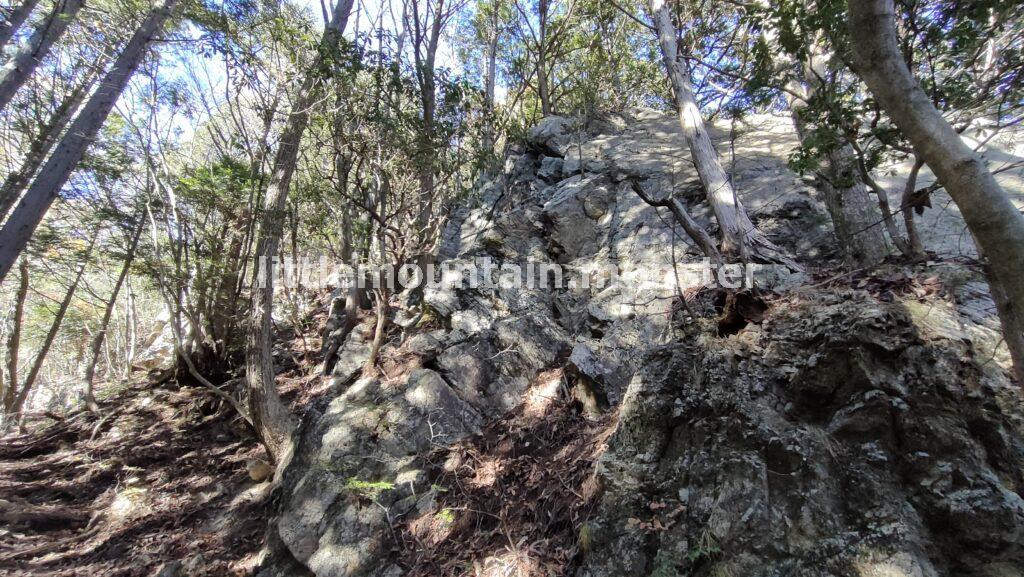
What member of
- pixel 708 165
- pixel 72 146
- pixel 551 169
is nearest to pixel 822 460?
pixel 708 165

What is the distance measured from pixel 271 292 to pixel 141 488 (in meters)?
3.48

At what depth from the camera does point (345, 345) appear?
8.05 metres

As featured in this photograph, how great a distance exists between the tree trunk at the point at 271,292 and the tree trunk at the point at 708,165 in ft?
17.7

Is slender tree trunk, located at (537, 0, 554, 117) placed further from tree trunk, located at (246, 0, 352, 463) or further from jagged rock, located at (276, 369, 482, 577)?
jagged rock, located at (276, 369, 482, 577)

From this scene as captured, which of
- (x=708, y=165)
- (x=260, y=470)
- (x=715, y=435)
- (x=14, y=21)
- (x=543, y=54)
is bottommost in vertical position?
(x=260, y=470)

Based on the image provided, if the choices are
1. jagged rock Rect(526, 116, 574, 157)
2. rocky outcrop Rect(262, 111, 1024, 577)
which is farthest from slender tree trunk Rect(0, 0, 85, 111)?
jagged rock Rect(526, 116, 574, 157)

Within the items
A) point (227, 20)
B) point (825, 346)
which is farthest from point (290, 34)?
point (825, 346)

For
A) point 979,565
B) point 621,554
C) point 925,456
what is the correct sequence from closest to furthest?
1. point 979,565
2. point 925,456
3. point 621,554

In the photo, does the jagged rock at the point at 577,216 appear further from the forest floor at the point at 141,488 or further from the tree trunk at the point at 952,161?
the tree trunk at the point at 952,161

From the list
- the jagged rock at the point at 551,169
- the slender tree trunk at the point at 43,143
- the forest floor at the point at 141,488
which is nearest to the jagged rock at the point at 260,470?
the forest floor at the point at 141,488

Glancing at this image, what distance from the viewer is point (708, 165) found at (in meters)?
6.53

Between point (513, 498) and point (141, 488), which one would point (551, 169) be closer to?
point (513, 498)

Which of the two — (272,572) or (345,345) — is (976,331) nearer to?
(272,572)

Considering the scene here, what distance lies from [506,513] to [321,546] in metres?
1.95
